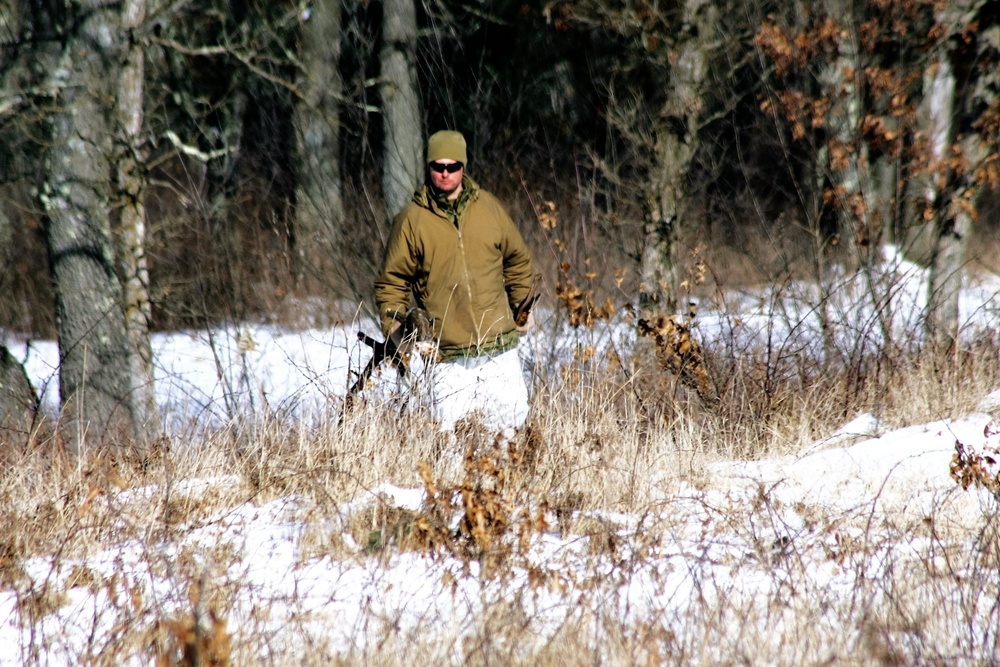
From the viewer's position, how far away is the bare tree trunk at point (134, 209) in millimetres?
5906

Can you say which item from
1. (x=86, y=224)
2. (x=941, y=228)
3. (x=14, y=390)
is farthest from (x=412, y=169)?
(x=941, y=228)

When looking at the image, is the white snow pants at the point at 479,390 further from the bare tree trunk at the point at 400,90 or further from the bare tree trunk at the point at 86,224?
the bare tree trunk at the point at 400,90

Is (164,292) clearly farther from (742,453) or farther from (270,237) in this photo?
(742,453)

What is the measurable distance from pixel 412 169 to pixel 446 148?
4.93 metres

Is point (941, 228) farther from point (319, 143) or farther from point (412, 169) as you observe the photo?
point (319, 143)

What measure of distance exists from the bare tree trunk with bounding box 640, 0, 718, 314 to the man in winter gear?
8.57ft

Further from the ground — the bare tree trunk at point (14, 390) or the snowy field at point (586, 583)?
the bare tree trunk at point (14, 390)

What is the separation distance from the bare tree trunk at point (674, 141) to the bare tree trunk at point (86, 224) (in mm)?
3759

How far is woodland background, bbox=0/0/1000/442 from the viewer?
5895mm

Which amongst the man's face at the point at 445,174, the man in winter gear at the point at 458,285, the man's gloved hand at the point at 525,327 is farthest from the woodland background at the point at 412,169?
the man's face at the point at 445,174

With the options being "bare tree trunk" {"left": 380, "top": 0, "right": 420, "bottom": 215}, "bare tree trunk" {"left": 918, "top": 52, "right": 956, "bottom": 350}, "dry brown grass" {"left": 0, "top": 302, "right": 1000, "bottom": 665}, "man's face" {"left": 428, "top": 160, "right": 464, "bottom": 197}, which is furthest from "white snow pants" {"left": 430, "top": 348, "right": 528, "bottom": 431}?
"bare tree trunk" {"left": 380, "top": 0, "right": 420, "bottom": 215}

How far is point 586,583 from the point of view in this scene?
296cm

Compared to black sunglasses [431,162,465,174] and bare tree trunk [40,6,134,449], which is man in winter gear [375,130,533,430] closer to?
black sunglasses [431,162,465,174]

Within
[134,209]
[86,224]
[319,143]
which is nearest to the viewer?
[86,224]
